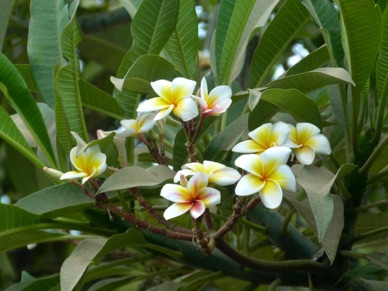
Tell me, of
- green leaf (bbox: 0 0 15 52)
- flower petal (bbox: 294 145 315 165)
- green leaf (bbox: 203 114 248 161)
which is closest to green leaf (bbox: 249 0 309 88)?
green leaf (bbox: 203 114 248 161)

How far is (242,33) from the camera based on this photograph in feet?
2.87

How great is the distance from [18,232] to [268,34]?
0.34 meters

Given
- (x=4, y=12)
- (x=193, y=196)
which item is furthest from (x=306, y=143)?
(x=4, y=12)

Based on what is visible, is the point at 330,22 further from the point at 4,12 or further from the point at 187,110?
the point at 4,12

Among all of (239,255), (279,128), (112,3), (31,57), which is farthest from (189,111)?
(112,3)

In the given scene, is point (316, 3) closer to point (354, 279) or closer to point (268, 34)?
point (268, 34)

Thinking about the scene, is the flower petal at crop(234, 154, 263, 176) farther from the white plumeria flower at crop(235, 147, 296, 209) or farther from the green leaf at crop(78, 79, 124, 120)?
the green leaf at crop(78, 79, 124, 120)

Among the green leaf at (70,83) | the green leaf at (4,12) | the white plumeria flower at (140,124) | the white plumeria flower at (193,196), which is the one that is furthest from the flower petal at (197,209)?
the green leaf at (4,12)

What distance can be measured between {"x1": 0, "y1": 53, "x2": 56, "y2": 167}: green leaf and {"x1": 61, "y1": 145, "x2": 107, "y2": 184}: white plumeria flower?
165 mm

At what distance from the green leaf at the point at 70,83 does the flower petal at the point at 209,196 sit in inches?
8.5

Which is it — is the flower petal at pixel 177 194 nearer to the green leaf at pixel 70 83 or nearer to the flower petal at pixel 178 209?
the flower petal at pixel 178 209

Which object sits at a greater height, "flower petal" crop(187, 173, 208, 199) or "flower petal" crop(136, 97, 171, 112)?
"flower petal" crop(136, 97, 171, 112)

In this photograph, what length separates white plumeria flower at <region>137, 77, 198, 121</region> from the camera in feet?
2.24

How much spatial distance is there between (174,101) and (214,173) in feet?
0.25
